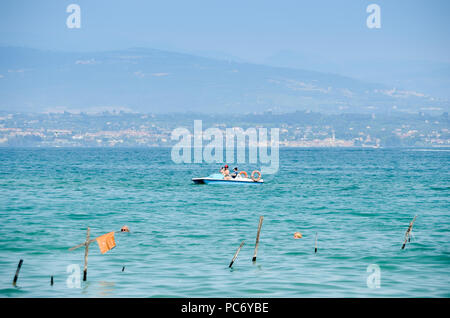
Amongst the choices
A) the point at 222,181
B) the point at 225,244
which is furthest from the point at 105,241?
the point at 222,181

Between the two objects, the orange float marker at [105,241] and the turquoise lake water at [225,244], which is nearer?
the turquoise lake water at [225,244]

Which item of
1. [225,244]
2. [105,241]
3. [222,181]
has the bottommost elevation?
[222,181]

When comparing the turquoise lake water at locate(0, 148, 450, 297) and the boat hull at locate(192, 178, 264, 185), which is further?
the boat hull at locate(192, 178, 264, 185)

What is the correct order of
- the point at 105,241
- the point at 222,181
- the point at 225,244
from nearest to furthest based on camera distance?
the point at 105,241 < the point at 225,244 < the point at 222,181

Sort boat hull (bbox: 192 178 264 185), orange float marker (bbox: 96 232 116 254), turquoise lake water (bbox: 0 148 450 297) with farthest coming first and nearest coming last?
boat hull (bbox: 192 178 264 185) < orange float marker (bbox: 96 232 116 254) < turquoise lake water (bbox: 0 148 450 297)

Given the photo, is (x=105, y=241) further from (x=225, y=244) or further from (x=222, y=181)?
(x=222, y=181)

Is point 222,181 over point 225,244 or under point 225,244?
under

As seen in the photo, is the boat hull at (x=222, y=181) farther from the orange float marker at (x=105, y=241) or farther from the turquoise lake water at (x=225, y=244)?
the orange float marker at (x=105, y=241)

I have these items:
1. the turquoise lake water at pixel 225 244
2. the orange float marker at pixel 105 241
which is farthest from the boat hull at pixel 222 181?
the orange float marker at pixel 105 241

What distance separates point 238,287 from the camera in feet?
80.8

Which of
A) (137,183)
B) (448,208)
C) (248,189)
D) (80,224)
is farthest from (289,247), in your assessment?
(137,183)

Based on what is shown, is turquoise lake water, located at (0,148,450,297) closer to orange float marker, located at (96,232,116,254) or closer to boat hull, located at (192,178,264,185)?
orange float marker, located at (96,232,116,254)

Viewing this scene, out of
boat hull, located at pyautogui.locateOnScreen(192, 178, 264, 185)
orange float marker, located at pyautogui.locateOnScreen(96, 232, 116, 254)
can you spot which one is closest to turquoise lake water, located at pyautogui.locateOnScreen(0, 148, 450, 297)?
orange float marker, located at pyautogui.locateOnScreen(96, 232, 116, 254)

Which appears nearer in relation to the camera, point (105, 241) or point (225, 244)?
point (105, 241)
